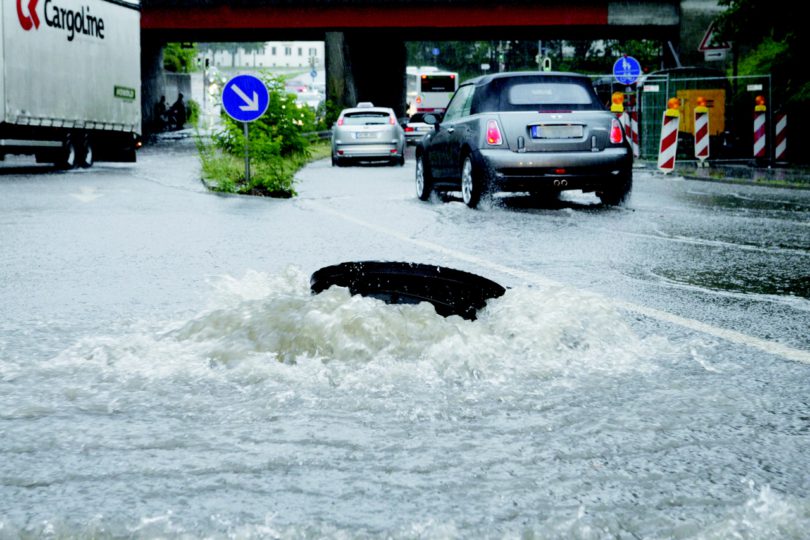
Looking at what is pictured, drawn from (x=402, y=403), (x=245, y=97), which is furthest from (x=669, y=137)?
(x=402, y=403)

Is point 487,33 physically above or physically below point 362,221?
above

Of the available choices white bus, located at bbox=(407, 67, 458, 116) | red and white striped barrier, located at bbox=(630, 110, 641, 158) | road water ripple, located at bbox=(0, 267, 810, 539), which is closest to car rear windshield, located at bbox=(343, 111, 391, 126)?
red and white striped barrier, located at bbox=(630, 110, 641, 158)

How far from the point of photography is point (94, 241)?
11.7 m

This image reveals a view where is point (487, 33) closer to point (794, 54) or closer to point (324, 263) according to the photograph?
point (794, 54)

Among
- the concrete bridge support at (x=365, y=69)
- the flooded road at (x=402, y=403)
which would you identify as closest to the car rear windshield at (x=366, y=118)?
the concrete bridge support at (x=365, y=69)

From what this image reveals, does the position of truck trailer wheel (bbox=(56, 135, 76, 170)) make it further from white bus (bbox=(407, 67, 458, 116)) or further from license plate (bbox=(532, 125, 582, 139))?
white bus (bbox=(407, 67, 458, 116))

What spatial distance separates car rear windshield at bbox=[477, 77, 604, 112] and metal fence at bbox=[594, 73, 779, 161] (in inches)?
548

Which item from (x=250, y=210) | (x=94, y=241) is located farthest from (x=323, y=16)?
(x=94, y=241)

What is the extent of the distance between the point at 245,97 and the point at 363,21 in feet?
115

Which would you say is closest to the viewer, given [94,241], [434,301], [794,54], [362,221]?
[434,301]

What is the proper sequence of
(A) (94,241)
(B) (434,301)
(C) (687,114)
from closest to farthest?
1. (B) (434,301)
2. (A) (94,241)
3. (C) (687,114)

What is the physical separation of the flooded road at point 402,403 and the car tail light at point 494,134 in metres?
5.53

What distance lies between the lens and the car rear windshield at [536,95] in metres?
16.0

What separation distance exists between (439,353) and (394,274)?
0.99m
